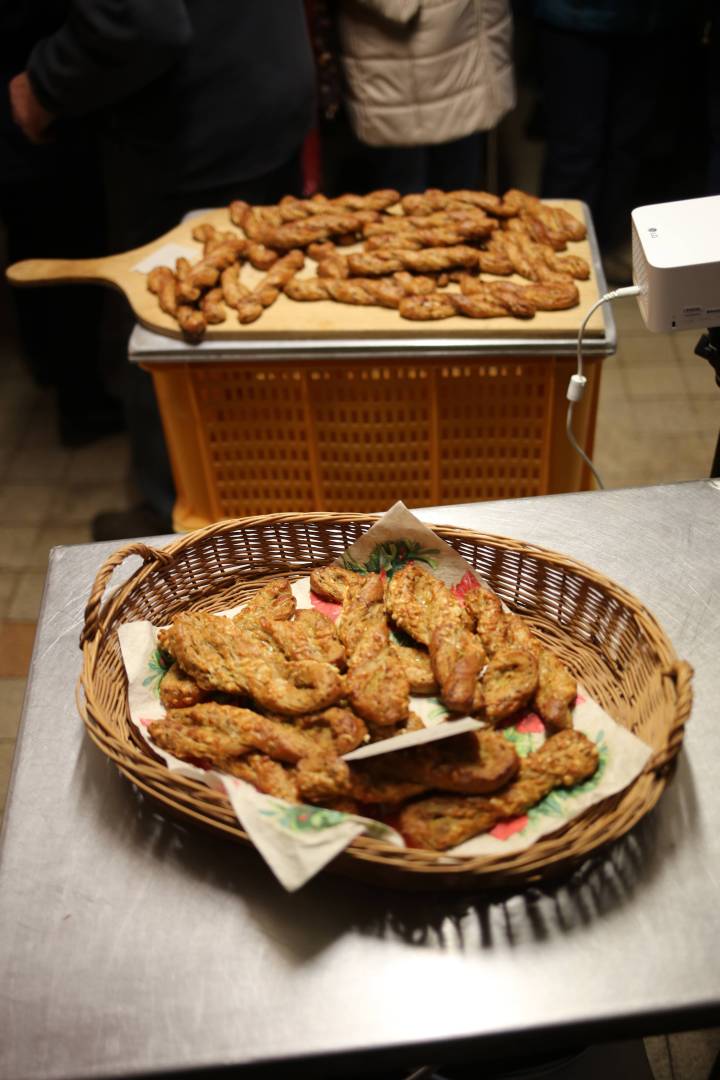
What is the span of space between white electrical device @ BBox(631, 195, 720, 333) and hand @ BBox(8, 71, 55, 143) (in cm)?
145

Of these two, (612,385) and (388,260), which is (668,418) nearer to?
(612,385)

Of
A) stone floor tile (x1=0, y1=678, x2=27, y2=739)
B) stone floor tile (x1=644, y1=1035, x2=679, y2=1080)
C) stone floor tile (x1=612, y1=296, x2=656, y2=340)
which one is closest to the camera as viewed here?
stone floor tile (x1=644, y1=1035, x2=679, y2=1080)

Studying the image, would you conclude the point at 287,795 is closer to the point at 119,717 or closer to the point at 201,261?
the point at 119,717

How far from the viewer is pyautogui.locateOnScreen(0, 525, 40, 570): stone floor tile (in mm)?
2818

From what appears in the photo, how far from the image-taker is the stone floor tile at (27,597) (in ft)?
8.71

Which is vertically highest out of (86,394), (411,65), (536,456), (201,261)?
(411,65)

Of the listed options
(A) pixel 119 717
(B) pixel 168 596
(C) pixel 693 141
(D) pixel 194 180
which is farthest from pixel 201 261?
(C) pixel 693 141

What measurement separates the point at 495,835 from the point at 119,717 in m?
0.49

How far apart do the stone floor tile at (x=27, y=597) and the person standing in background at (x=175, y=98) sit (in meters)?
0.56

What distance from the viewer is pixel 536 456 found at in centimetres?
210

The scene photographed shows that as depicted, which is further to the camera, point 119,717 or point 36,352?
point 36,352

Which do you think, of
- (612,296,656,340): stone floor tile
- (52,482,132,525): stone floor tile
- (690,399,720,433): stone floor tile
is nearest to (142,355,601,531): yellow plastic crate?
(52,482,132,525): stone floor tile

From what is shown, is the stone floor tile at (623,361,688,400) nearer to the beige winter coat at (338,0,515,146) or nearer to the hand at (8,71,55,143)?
the beige winter coat at (338,0,515,146)

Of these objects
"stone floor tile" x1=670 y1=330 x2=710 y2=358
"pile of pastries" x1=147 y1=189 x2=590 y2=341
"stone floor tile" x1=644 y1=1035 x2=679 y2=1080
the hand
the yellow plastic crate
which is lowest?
"stone floor tile" x1=644 y1=1035 x2=679 y2=1080
